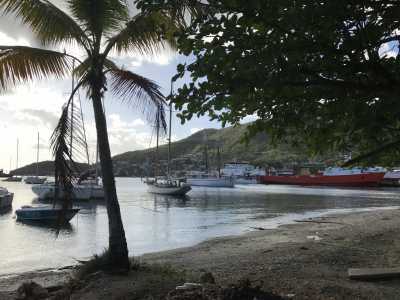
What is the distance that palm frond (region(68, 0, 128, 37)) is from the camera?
Result: 988cm

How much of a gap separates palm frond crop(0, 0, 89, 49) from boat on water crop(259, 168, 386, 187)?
9175 cm

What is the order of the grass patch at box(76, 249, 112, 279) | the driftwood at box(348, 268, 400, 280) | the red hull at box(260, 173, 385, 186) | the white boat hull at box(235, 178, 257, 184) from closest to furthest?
1. the driftwood at box(348, 268, 400, 280)
2. the grass patch at box(76, 249, 112, 279)
3. the red hull at box(260, 173, 385, 186)
4. the white boat hull at box(235, 178, 257, 184)

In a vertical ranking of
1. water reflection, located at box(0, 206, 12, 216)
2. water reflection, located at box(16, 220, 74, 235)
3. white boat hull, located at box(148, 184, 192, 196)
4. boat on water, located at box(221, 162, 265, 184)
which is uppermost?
boat on water, located at box(221, 162, 265, 184)

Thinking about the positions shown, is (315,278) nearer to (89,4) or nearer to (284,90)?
(284,90)

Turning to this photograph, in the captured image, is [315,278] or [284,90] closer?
[284,90]

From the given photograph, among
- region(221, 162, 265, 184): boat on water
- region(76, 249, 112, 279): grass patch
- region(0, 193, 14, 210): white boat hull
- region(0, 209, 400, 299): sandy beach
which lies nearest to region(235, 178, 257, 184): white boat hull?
region(221, 162, 265, 184): boat on water

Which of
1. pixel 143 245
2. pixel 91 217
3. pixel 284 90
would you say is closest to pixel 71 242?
pixel 143 245

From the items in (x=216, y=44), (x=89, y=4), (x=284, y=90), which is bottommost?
(x=284, y=90)

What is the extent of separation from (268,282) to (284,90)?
5521 mm

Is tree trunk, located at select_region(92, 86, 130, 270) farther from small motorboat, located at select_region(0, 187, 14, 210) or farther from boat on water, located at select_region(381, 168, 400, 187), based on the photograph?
boat on water, located at select_region(381, 168, 400, 187)

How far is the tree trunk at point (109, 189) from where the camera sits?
33.1 feet

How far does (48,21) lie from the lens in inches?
379

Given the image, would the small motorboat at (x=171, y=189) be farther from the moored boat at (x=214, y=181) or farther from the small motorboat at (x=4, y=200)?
the moored boat at (x=214, y=181)

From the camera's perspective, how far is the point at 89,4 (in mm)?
9844
